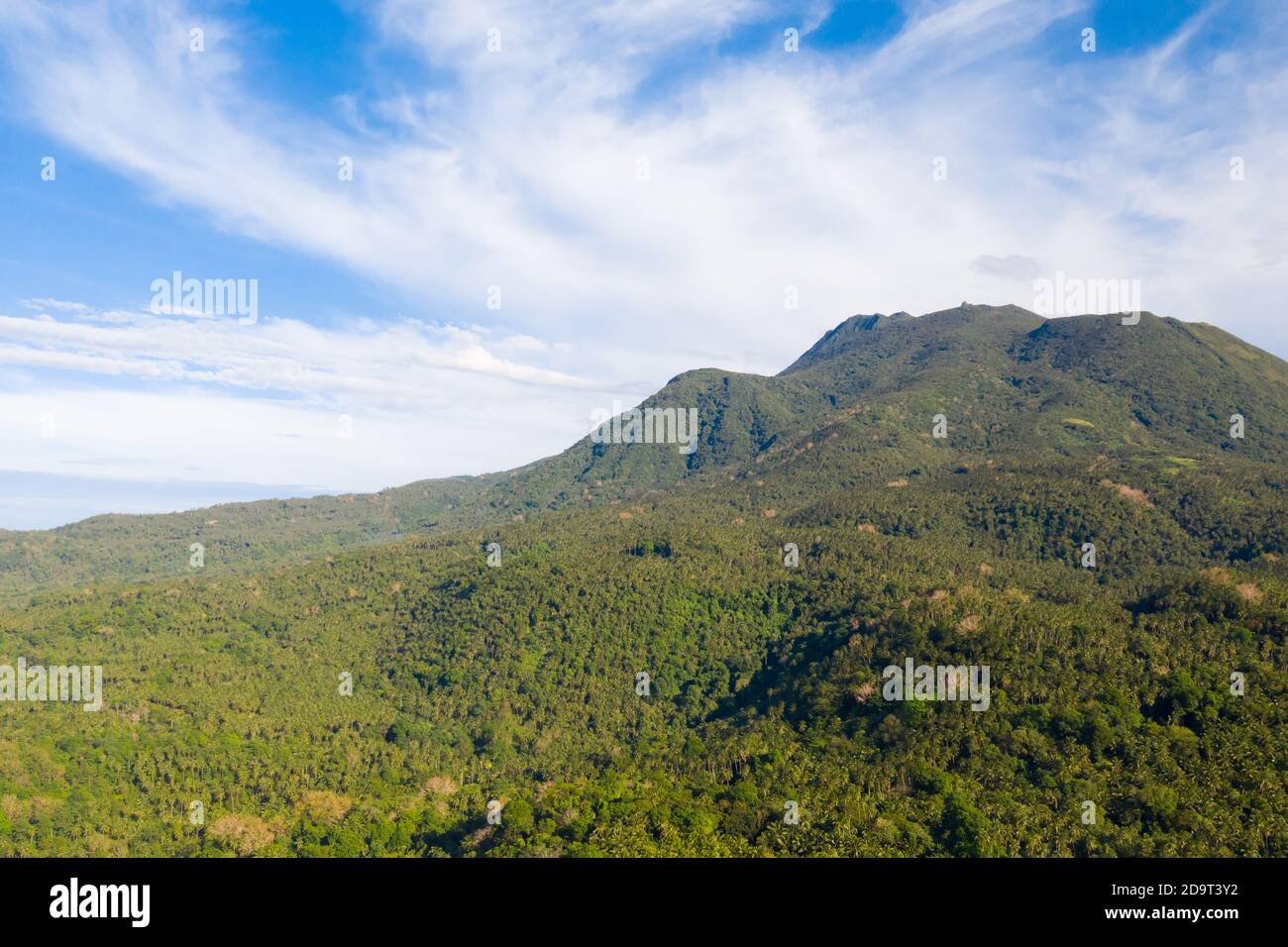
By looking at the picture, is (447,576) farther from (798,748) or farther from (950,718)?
(950,718)

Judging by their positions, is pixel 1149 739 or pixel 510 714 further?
pixel 510 714

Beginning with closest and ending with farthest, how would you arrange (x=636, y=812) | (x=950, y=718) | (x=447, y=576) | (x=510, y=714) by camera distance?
(x=636, y=812)
(x=950, y=718)
(x=510, y=714)
(x=447, y=576)

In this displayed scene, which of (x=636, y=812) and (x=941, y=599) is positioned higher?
(x=941, y=599)
